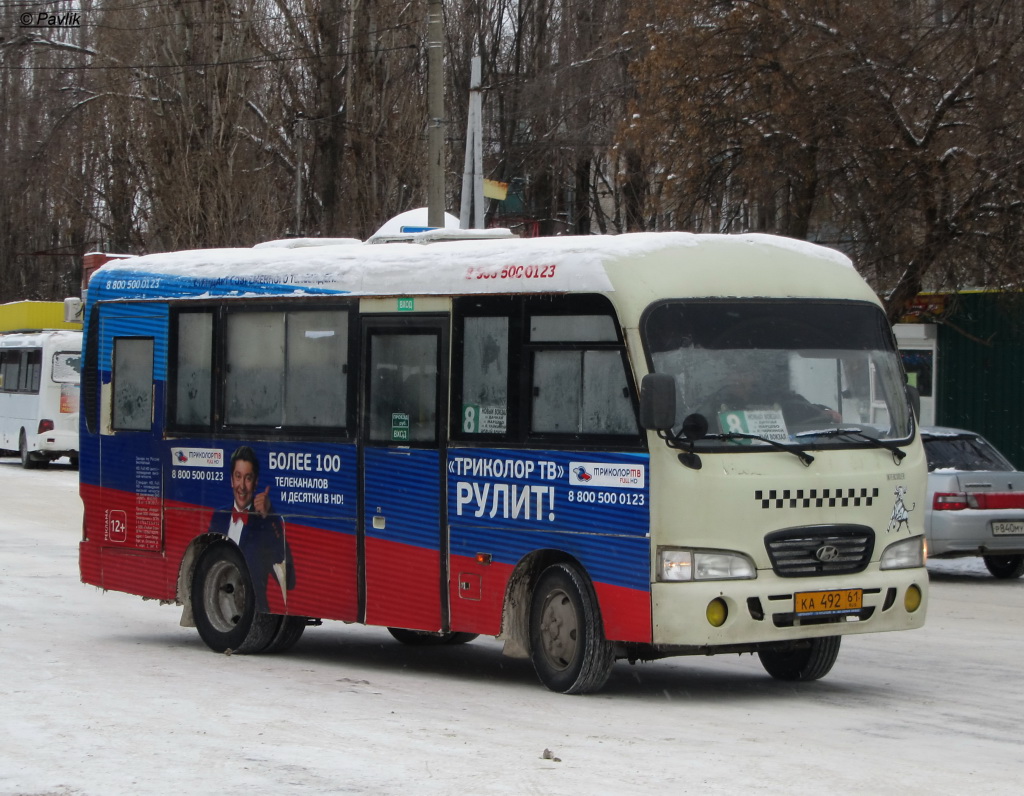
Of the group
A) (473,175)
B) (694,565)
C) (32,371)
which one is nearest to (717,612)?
(694,565)

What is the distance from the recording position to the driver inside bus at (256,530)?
40.5ft

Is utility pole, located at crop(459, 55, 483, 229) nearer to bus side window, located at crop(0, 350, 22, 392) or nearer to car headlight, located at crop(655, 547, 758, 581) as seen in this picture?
car headlight, located at crop(655, 547, 758, 581)

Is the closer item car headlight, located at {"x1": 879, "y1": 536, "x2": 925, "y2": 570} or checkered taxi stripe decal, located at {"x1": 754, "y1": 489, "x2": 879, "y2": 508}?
checkered taxi stripe decal, located at {"x1": 754, "y1": 489, "x2": 879, "y2": 508}

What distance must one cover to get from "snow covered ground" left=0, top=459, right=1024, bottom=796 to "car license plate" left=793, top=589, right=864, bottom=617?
0.54 metres

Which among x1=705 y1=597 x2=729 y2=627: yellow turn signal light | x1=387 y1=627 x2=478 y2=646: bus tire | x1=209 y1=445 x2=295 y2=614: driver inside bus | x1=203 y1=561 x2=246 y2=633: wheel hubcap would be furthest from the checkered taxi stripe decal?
x1=203 y1=561 x2=246 y2=633: wheel hubcap

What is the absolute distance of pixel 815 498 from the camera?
10.2 meters

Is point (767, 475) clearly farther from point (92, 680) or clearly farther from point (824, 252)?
point (92, 680)

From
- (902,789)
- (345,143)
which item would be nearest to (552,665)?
(902,789)

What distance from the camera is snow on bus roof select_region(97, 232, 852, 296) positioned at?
1053 cm

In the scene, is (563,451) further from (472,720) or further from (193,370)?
(193,370)

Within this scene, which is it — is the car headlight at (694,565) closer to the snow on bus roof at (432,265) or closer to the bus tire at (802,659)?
the bus tire at (802,659)

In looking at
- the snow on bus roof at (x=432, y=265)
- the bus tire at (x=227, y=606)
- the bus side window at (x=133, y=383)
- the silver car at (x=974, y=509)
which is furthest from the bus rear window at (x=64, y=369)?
the bus tire at (x=227, y=606)

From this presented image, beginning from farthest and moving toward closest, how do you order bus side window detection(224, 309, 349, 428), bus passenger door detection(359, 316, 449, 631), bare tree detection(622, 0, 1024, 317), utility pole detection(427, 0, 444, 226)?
1. utility pole detection(427, 0, 444, 226)
2. bare tree detection(622, 0, 1024, 317)
3. bus side window detection(224, 309, 349, 428)
4. bus passenger door detection(359, 316, 449, 631)

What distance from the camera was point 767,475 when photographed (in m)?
10.1
